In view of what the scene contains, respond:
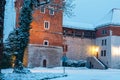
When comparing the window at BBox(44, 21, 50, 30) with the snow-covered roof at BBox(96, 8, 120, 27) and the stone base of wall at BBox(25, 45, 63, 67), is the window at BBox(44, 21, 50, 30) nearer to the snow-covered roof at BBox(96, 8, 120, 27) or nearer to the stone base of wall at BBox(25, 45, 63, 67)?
the stone base of wall at BBox(25, 45, 63, 67)

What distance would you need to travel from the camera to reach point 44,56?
52875 millimetres

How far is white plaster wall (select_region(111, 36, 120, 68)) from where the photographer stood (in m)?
59.0

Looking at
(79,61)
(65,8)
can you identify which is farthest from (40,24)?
(65,8)

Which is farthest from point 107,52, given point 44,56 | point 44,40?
point 44,40

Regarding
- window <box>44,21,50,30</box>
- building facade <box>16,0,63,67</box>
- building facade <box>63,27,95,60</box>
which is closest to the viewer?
building facade <box>16,0,63,67</box>

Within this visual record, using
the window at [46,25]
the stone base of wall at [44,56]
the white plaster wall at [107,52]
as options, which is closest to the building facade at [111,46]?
the white plaster wall at [107,52]

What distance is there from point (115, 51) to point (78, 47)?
7930mm

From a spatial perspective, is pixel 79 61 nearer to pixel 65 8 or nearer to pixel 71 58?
pixel 71 58

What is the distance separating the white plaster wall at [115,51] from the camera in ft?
193

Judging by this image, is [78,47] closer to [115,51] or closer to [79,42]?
[79,42]

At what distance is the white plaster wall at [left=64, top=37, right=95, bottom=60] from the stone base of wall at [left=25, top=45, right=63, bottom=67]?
7.65 metres

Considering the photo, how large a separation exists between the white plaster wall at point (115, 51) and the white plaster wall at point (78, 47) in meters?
6.76

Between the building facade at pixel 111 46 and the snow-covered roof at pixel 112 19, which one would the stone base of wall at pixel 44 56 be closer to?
the building facade at pixel 111 46

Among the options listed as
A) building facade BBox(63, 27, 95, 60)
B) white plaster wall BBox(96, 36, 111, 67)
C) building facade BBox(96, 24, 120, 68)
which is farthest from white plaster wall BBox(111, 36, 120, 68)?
building facade BBox(63, 27, 95, 60)
